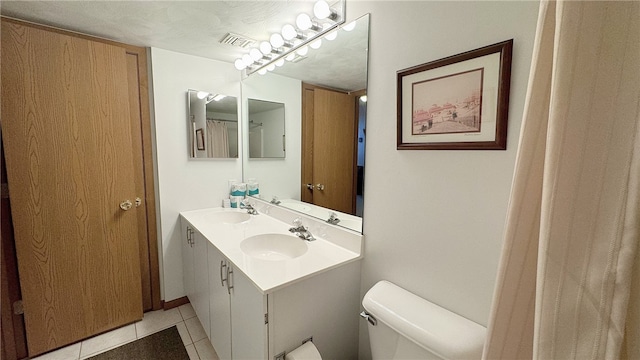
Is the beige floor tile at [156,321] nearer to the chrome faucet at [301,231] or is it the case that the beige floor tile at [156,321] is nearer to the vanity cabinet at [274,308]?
the vanity cabinet at [274,308]

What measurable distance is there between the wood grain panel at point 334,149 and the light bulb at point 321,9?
0.38 meters

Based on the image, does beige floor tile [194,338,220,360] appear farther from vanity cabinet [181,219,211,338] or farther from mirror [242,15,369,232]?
mirror [242,15,369,232]

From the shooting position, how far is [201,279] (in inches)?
66.3

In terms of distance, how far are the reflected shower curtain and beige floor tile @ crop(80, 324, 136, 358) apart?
142cm

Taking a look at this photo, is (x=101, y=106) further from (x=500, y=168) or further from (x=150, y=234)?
(x=500, y=168)

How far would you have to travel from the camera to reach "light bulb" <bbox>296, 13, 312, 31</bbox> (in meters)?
1.33

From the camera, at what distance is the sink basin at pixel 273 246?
143 cm

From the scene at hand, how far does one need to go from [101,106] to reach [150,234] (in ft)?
3.24

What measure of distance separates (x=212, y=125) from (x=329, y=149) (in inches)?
46.8

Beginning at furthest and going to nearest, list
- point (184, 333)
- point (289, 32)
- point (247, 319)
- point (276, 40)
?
point (184, 333) < point (276, 40) < point (289, 32) < point (247, 319)

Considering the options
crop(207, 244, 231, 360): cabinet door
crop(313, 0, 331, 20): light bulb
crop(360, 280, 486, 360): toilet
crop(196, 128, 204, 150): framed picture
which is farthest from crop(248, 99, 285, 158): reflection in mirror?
crop(360, 280, 486, 360): toilet

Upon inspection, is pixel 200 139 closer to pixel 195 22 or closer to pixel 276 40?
pixel 195 22

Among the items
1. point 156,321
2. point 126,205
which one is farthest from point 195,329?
point 126,205

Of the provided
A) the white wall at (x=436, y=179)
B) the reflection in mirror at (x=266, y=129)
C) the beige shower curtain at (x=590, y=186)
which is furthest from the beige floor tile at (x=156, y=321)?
the beige shower curtain at (x=590, y=186)
